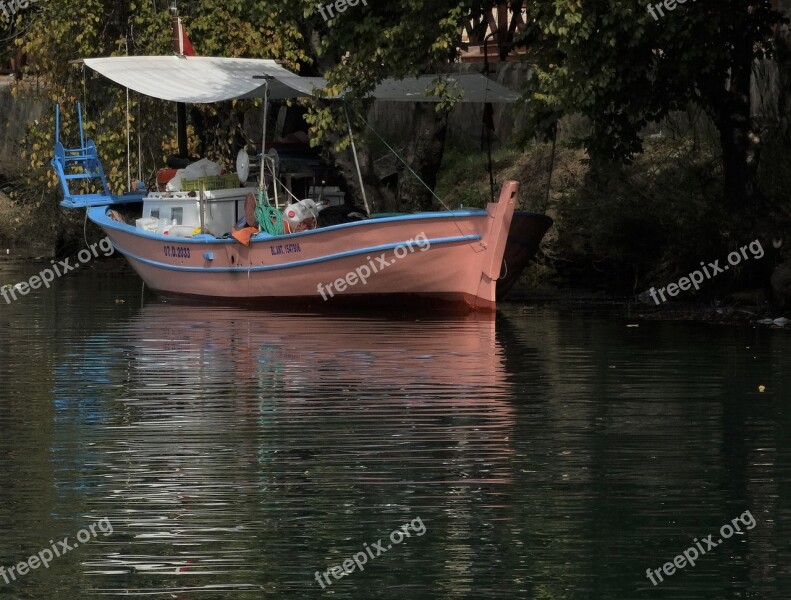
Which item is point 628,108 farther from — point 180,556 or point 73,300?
point 180,556

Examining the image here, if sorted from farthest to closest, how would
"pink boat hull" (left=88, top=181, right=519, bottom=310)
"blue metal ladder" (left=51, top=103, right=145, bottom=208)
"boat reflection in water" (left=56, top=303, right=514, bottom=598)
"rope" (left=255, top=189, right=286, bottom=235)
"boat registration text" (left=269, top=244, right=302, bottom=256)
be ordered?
"blue metal ladder" (left=51, top=103, right=145, bottom=208) → "rope" (left=255, top=189, right=286, bottom=235) → "boat registration text" (left=269, top=244, right=302, bottom=256) → "pink boat hull" (left=88, top=181, right=519, bottom=310) → "boat reflection in water" (left=56, top=303, right=514, bottom=598)

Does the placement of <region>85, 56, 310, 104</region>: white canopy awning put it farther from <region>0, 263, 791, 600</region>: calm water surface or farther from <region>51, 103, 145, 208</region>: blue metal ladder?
<region>0, 263, 791, 600</region>: calm water surface

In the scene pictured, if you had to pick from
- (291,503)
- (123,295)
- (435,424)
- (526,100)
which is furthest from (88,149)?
(291,503)

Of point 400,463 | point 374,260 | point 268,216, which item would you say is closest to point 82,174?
point 268,216

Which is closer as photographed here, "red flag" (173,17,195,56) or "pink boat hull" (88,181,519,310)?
"pink boat hull" (88,181,519,310)

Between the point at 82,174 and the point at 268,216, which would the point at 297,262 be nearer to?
the point at 268,216

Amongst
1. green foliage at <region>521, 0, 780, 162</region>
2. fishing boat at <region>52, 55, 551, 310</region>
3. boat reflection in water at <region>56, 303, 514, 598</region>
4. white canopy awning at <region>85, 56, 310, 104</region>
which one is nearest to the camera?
boat reflection in water at <region>56, 303, 514, 598</region>

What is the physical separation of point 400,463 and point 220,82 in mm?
14297

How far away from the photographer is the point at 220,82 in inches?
999

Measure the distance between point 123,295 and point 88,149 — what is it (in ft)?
9.84

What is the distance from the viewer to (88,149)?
92.7 ft

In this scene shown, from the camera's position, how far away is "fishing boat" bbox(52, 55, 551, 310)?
22.3 metres

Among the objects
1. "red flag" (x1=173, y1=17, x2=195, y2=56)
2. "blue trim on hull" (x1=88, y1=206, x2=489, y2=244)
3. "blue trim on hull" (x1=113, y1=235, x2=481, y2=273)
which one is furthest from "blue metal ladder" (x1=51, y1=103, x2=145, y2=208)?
"red flag" (x1=173, y1=17, x2=195, y2=56)

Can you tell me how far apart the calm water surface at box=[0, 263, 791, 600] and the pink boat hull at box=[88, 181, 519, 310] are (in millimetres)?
2475
